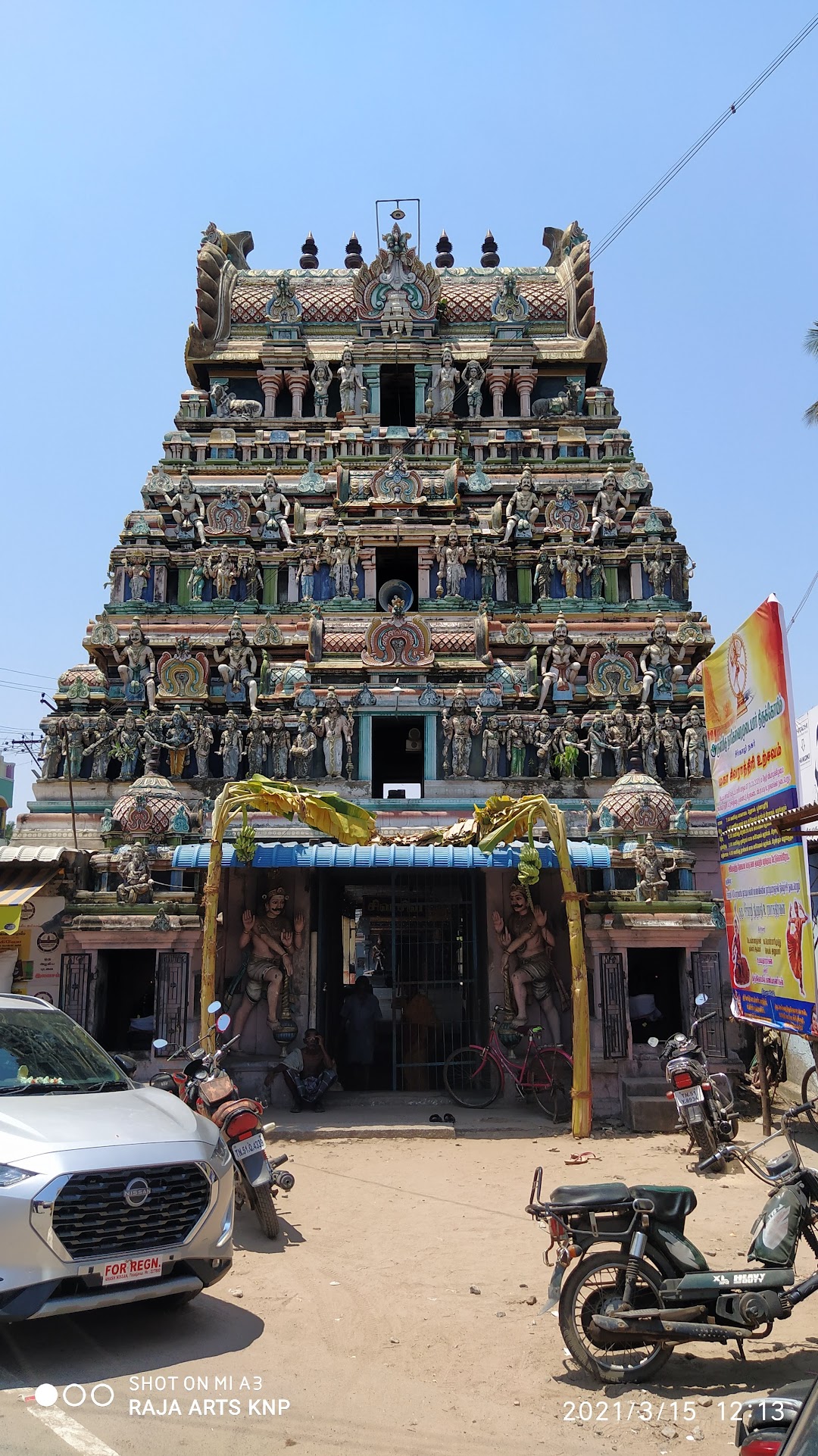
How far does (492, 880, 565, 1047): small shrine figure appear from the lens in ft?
46.1

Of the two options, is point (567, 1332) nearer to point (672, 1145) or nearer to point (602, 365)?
point (672, 1145)

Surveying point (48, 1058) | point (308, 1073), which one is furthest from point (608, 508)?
point (48, 1058)

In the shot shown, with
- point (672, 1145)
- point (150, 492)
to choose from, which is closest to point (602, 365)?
point (150, 492)

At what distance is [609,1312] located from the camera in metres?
5.40

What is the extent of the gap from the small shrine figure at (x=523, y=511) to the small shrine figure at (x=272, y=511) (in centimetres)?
488

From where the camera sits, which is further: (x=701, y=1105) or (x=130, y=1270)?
(x=701, y=1105)

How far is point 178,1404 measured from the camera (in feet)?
16.4

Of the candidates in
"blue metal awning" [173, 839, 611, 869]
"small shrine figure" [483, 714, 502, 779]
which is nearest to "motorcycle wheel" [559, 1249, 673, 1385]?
"blue metal awning" [173, 839, 611, 869]

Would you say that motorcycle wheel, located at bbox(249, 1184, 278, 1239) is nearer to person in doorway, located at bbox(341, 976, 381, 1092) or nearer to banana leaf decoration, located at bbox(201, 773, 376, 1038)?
banana leaf decoration, located at bbox(201, 773, 376, 1038)

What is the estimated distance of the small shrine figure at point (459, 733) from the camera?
18672mm

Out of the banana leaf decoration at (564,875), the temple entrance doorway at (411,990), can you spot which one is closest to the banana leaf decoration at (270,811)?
the temple entrance doorway at (411,990)

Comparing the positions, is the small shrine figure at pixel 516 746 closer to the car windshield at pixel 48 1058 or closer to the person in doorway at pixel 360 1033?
the person in doorway at pixel 360 1033

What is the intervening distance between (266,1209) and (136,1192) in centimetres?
280

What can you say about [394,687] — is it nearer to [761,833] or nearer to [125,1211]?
[761,833]
